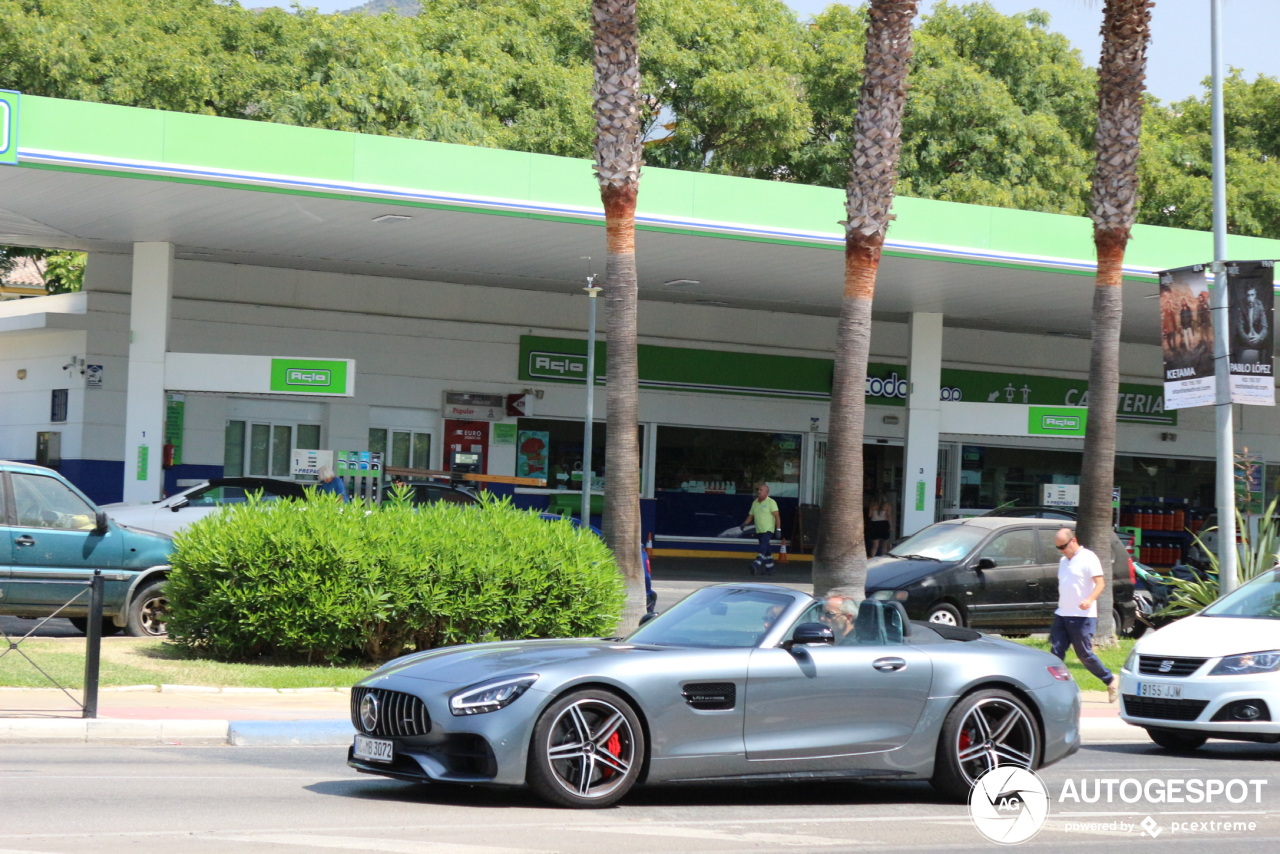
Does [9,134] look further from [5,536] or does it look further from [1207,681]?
[1207,681]

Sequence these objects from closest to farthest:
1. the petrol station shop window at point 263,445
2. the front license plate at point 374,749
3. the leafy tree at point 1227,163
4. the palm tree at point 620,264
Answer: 1. the front license plate at point 374,749
2. the palm tree at point 620,264
3. the petrol station shop window at point 263,445
4. the leafy tree at point 1227,163

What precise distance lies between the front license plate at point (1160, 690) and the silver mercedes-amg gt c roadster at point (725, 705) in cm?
263

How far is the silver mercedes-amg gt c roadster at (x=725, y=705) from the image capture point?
786 cm

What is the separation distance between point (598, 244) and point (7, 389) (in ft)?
44.4

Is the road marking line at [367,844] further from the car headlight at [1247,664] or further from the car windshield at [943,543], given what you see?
the car windshield at [943,543]

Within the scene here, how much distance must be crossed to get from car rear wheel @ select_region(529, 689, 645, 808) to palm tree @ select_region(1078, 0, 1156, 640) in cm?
1216

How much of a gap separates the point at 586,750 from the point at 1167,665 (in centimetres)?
597

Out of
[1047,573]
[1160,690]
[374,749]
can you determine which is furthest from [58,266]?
[374,749]

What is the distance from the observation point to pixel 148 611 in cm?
1623

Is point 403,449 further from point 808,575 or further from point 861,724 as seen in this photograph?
point 861,724

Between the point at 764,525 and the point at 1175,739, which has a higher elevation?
the point at 764,525

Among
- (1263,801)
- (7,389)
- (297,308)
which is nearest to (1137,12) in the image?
(1263,801)

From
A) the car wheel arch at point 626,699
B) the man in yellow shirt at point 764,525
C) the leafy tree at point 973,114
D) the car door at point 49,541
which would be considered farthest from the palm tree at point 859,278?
the leafy tree at point 973,114

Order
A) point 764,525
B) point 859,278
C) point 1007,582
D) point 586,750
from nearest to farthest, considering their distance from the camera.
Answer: point 586,750 → point 859,278 → point 1007,582 → point 764,525
